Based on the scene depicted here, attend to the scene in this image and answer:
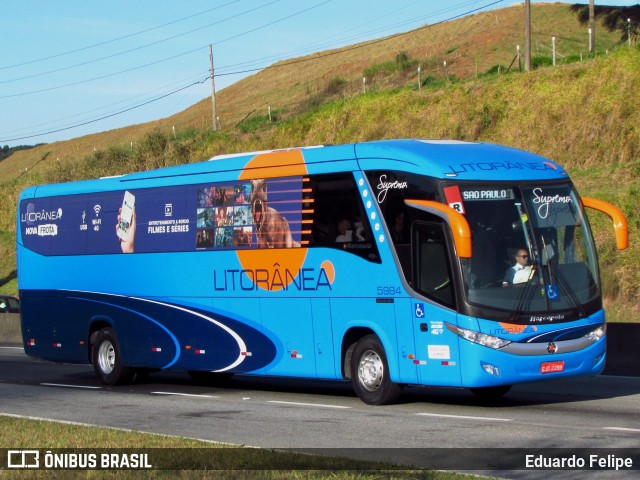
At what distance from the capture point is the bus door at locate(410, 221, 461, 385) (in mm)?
13930

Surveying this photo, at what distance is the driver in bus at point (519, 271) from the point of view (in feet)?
45.4

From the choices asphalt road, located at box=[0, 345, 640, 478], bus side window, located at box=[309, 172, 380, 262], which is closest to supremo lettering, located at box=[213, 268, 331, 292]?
bus side window, located at box=[309, 172, 380, 262]

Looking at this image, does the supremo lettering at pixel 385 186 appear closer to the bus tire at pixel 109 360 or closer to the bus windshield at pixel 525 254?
the bus windshield at pixel 525 254

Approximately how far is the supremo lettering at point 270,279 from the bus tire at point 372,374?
1.12 m

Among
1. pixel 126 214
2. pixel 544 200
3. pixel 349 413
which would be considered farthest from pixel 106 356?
pixel 544 200

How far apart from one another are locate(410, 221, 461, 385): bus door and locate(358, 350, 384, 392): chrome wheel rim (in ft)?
3.00

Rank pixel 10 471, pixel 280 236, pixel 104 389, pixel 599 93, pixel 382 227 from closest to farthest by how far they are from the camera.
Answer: pixel 10 471
pixel 382 227
pixel 280 236
pixel 104 389
pixel 599 93

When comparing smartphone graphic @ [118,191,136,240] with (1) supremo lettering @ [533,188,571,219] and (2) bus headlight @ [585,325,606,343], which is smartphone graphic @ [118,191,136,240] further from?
(2) bus headlight @ [585,325,606,343]

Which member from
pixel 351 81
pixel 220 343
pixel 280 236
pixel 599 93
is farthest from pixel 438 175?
pixel 351 81

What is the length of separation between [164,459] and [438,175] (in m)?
5.84

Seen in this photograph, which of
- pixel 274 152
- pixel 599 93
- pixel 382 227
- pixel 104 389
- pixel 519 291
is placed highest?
pixel 599 93

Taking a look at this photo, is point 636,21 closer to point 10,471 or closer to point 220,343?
point 220,343

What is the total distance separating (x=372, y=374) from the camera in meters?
15.3

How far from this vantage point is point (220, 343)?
17.9 meters
